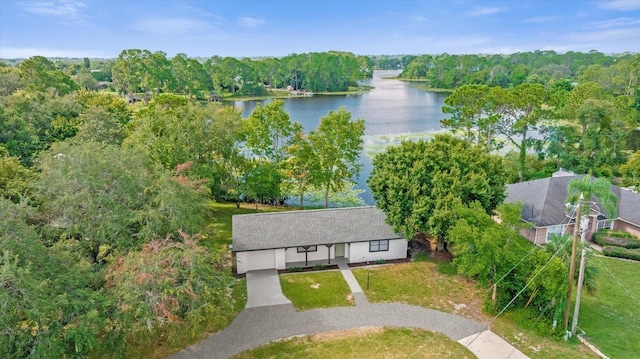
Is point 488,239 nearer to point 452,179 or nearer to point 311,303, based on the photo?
point 452,179

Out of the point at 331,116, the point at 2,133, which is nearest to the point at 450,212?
the point at 331,116

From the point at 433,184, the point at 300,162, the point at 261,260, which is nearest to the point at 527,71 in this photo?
the point at 300,162

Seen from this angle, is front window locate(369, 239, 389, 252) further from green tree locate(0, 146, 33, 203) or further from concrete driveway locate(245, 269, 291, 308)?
green tree locate(0, 146, 33, 203)

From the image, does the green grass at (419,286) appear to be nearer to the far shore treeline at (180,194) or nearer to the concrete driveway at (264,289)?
the far shore treeline at (180,194)

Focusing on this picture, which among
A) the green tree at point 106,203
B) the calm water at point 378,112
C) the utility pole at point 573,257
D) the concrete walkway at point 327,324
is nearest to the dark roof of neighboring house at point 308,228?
the concrete walkway at point 327,324

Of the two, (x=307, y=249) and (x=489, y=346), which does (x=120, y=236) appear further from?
(x=489, y=346)
